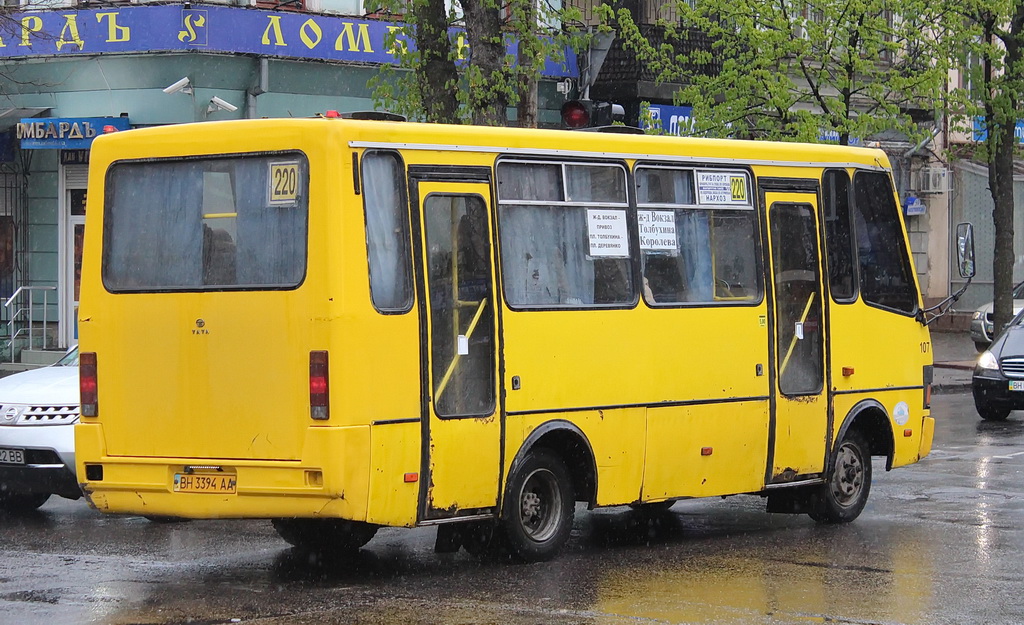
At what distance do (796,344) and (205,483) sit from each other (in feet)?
15.3

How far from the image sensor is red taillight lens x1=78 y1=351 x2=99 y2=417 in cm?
979

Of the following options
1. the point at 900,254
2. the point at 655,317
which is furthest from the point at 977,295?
the point at 655,317

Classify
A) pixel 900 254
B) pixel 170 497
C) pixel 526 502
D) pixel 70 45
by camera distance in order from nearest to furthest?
pixel 170 497, pixel 526 502, pixel 900 254, pixel 70 45

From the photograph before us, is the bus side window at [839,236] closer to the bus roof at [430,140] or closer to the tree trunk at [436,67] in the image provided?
the bus roof at [430,140]

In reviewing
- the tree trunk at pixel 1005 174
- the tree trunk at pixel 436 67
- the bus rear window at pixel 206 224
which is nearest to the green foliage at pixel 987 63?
the tree trunk at pixel 1005 174

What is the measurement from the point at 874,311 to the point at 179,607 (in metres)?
6.22

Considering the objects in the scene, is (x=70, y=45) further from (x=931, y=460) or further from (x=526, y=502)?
(x=526, y=502)

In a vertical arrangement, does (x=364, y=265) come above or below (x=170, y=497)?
above

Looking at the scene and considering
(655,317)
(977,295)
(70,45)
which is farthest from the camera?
(977,295)

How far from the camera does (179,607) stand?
8.66 m

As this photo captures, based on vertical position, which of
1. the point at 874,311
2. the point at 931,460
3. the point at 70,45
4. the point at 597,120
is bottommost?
the point at 931,460

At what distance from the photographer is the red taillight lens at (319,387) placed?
897cm

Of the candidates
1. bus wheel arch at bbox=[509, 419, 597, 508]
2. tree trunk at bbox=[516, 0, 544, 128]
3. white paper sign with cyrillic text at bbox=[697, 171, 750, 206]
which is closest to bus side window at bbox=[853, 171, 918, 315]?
white paper sign with cyrillic text at bbox=[697, 171, 750, 206]

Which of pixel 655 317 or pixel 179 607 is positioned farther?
pixel 655 317
